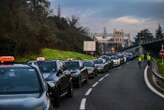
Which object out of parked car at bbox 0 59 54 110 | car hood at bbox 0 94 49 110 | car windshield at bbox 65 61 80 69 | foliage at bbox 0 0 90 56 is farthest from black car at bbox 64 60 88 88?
foliage at bbox 0 0 90 56

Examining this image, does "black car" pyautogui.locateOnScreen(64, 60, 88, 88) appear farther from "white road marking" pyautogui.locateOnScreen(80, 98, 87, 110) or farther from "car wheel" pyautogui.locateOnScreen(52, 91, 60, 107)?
"car wheel" pyautogui.locateOnScreen(52, 91, 60, 107)

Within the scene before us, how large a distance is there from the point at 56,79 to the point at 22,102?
33.2 ft

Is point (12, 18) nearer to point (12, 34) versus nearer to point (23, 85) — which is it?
point (12, 34)

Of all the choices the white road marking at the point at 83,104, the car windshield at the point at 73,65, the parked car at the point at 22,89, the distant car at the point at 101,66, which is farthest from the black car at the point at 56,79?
the distant car at the point at 101,66

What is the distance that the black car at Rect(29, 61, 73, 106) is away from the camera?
713 inches

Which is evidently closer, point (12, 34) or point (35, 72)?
point (35, 72)

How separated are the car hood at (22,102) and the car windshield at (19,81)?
495 mm

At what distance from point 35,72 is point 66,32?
130 meters

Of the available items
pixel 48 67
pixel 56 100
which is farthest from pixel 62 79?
pixel 56 100

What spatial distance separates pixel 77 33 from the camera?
147 m

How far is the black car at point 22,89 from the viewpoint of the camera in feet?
29.4

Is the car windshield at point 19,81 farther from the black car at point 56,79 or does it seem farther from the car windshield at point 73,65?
the car windshield at point 73,65

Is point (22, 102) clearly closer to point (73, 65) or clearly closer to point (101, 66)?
point (73, 65)

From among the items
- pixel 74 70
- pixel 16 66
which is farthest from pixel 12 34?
pixel 16 66
